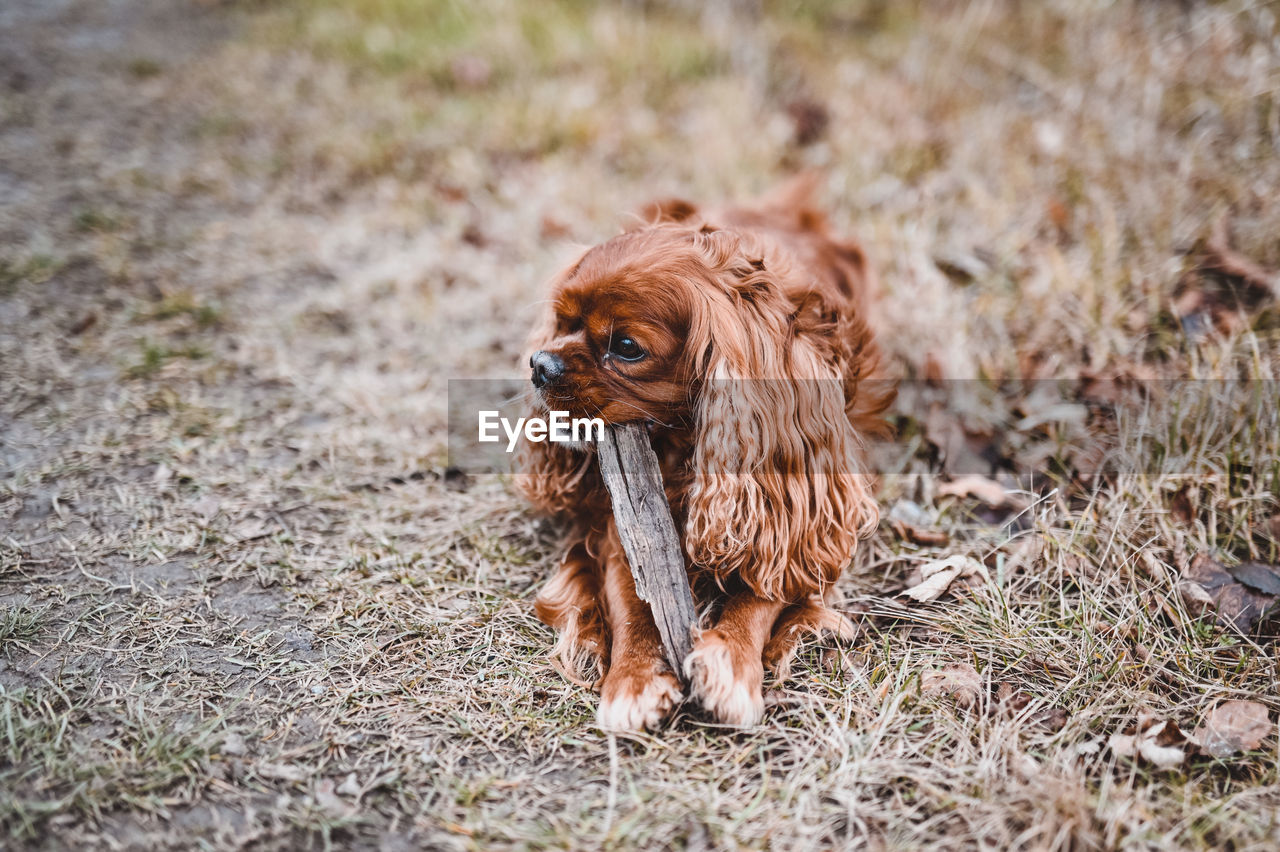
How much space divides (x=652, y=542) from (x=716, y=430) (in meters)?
0.35

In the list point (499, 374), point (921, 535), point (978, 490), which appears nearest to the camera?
point (921, 535)

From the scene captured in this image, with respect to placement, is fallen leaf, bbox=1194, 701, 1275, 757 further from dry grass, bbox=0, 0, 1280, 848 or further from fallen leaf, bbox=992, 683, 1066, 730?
fallen leaf, bbox=992, 683, 1066, 730

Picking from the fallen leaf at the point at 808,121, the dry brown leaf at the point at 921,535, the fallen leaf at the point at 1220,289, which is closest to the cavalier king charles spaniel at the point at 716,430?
the dry brown leaf at the point at 921,535

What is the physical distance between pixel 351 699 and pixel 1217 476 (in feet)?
8.50

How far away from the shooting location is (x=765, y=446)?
2.27 metres

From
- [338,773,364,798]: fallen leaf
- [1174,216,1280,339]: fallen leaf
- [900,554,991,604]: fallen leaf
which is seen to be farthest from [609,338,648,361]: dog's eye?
[1174,216,1280,339]: fallen leaf

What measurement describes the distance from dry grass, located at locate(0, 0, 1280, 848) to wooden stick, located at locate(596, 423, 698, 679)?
0.73 ft

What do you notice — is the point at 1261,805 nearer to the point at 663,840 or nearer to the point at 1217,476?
the point at 1217,476

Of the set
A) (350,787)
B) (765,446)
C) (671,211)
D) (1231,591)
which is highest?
(671,211)

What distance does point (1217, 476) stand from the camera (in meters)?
2.60

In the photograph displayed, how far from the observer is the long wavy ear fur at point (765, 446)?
2.23m

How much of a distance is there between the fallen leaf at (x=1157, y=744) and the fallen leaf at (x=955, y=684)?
0.31 meters

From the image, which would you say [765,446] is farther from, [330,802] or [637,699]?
[330,802]

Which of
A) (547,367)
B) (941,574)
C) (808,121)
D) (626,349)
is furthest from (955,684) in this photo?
(808,121)
